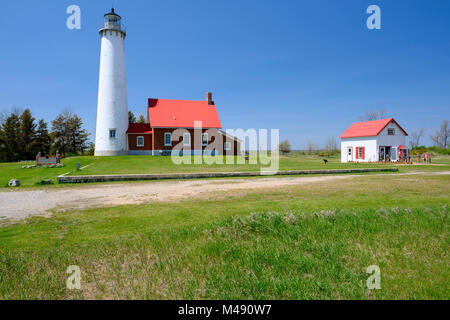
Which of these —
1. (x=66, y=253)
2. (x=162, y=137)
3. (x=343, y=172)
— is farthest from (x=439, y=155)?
(x=66, y=253)

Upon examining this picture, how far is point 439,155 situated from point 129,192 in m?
72.0

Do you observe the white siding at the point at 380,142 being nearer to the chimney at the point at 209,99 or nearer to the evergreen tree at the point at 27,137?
the chimney at the point at 209,99

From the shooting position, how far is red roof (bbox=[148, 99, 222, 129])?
40.7 m

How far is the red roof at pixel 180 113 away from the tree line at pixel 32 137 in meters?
24.6

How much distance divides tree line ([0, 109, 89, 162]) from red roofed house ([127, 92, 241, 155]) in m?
23.6

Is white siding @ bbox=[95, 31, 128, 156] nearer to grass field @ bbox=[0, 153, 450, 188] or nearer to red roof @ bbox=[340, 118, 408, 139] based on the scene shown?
grass field @ bbox=[0, 153, 450, 188]

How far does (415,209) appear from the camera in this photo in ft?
23.1

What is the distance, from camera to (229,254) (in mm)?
4848

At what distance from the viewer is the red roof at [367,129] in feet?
132

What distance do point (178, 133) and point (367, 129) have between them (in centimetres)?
2958

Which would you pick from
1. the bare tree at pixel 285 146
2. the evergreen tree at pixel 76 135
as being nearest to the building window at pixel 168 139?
the evergreen tree at pixel 76 135

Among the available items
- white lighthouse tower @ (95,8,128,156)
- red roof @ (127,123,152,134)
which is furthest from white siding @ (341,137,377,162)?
white lighthouse tower @ (95,8,128,156)

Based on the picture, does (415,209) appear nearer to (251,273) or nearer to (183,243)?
(251,273)

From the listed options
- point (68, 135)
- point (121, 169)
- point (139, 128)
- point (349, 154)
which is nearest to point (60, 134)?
point (68, 135)
